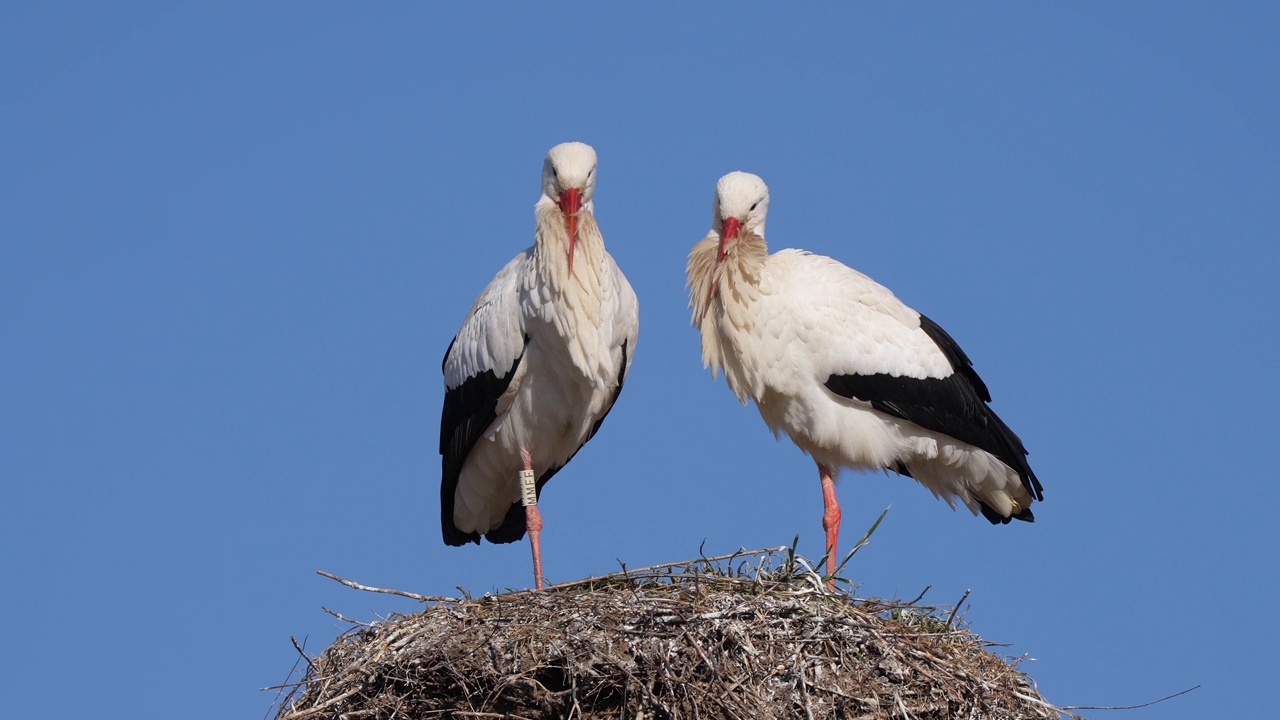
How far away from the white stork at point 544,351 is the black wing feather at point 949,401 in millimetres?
1113

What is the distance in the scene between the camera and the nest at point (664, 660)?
19.7 ft

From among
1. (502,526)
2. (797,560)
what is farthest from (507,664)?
(502,526)

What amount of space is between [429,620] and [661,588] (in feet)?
2.88

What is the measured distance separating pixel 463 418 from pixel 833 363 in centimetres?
176

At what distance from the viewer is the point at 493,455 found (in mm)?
8422

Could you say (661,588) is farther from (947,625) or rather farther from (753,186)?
(753,186)

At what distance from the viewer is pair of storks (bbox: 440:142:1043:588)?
7.96 metres

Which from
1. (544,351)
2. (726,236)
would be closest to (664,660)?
(544,351)

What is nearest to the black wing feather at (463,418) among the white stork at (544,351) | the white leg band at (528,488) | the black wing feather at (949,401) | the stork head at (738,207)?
the white stork at (544,351)

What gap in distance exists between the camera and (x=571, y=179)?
26.1 feet

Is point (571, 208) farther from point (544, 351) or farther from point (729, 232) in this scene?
point (729, 232)

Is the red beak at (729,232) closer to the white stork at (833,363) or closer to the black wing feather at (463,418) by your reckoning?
the white stork at (833,363)

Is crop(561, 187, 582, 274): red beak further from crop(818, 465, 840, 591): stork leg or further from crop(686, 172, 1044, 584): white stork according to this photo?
crop(818, 465, 840, 591): stork leg

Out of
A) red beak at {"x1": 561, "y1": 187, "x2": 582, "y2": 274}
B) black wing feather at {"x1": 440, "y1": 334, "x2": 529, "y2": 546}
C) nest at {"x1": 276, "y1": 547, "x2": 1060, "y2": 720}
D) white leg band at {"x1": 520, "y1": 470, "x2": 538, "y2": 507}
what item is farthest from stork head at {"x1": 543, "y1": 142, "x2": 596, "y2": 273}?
nest at {"x1": 276, "y1": 547, "x2": 1060, "y2": 720}
